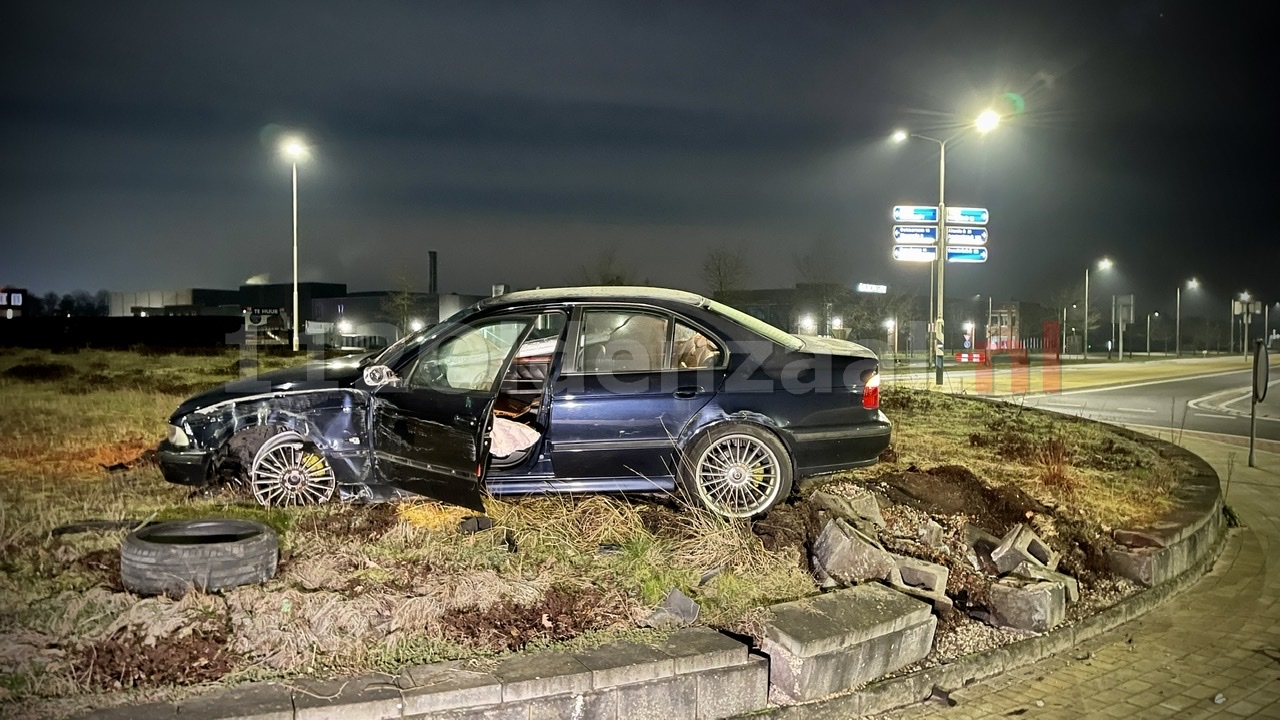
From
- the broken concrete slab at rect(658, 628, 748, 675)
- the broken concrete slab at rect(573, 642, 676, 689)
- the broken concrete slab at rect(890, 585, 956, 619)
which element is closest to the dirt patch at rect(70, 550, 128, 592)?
the broken concrete slab at rect(573, 642, 676, 689)

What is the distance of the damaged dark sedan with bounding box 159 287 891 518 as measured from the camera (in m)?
5.70

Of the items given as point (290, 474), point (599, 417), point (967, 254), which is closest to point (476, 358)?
point (290, 474)

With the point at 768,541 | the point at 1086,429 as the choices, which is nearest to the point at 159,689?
the point at 768,541

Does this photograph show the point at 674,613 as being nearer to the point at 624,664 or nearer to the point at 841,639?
the point at 624,664

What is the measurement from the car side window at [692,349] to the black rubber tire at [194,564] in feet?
9.97

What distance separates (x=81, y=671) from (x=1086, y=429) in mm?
11239

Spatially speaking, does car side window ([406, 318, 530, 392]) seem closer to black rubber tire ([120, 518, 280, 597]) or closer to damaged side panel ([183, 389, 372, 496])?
damaged side panel ([183, 389, 372, 496])

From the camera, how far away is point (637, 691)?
3.41m

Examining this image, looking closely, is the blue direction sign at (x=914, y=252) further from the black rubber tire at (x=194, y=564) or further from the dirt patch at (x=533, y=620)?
the black rubber tire at (x=194, y=564)

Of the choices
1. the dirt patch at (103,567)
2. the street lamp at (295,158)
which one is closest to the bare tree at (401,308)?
the street lamp at (295,158)

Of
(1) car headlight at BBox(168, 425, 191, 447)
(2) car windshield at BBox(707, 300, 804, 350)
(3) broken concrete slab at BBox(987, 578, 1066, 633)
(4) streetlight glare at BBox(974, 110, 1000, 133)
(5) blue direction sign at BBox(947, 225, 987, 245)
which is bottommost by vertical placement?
(3) broken concrete slab at BBox(987, 578, 1066, 633)

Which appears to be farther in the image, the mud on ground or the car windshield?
the car windshield

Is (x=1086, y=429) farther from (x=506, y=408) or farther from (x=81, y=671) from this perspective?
(x=81, y=671)

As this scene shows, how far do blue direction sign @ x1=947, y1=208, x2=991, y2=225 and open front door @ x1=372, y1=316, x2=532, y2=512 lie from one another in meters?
21.9
